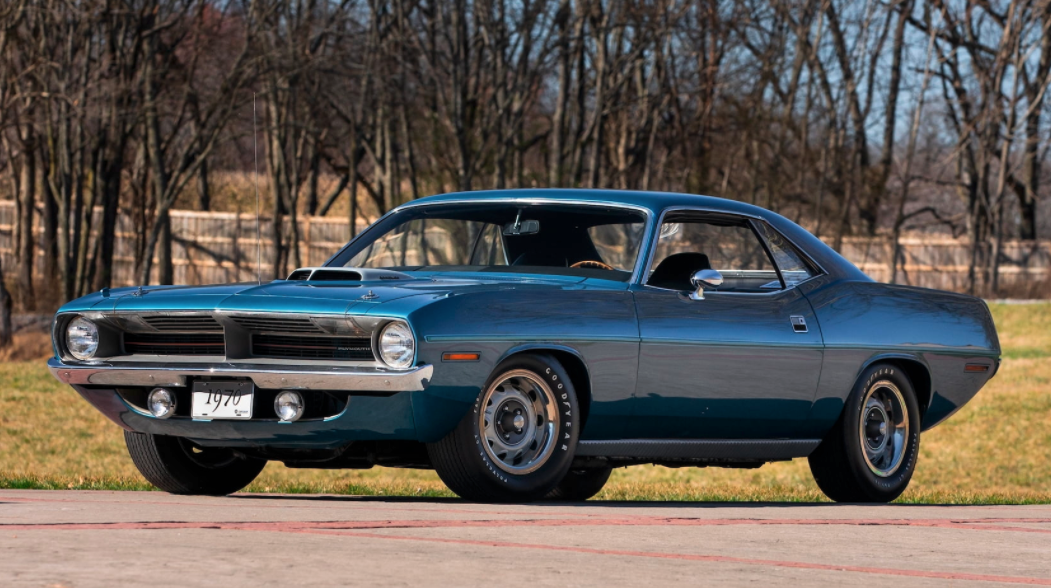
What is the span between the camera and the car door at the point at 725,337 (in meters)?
7.56

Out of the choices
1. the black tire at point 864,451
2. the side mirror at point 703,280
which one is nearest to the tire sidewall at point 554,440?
the side mirror at point 703,280

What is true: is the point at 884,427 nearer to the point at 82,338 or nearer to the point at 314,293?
the point at 314,293

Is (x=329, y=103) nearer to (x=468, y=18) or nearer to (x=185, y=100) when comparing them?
(x=468, y=18)

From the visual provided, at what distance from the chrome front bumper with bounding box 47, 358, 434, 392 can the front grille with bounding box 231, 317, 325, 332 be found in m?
0.15

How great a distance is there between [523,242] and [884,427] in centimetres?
229

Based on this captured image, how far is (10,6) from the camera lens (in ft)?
77.7

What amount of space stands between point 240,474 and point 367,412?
1.81m

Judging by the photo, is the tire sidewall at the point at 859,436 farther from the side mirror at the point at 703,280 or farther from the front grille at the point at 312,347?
the front grille at the point at 312,347

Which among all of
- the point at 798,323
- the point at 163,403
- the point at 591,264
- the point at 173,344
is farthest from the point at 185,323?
the point at 798,323

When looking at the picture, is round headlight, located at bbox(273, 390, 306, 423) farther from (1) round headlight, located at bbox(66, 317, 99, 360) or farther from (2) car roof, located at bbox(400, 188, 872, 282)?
(2) car roof, located at bbox(400, 188, 872, 282)

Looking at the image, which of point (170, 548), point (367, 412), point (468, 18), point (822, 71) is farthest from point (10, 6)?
point (822, 71)

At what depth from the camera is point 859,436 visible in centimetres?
868

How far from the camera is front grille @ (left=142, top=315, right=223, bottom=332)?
6.89m

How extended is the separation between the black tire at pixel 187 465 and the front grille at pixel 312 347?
0.84m
